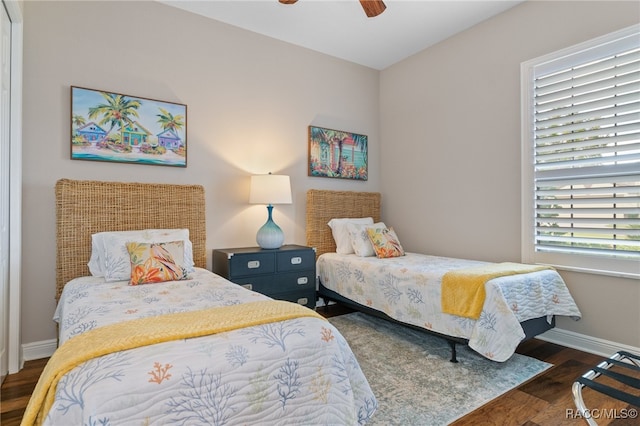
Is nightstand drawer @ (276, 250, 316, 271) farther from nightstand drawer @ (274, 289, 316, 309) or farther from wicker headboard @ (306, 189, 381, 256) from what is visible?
wicker headboard @ (306, 189, 381, 256)

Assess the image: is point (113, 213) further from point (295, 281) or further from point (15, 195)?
point (295, 281)

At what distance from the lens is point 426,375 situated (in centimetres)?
230

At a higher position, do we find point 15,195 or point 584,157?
point 584,157

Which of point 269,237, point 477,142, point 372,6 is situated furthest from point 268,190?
point 477,142

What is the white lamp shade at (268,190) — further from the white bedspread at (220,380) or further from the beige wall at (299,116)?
the white bedspread at (220,380)

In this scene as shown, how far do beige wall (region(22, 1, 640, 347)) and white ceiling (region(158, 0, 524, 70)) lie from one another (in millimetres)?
130

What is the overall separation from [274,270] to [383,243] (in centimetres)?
114

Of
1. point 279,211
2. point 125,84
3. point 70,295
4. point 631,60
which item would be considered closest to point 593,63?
point 631,60

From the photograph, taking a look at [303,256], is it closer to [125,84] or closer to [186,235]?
[186,235]

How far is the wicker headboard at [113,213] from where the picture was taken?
265cm

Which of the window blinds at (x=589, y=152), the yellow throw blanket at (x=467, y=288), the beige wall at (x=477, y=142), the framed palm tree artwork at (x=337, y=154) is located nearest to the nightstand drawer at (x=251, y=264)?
the framed palm tree artwork at (x=337, y=154)

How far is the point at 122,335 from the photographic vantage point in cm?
126

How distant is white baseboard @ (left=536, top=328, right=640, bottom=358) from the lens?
8.46 feet

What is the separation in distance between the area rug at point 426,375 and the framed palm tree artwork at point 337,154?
188 centimetres
